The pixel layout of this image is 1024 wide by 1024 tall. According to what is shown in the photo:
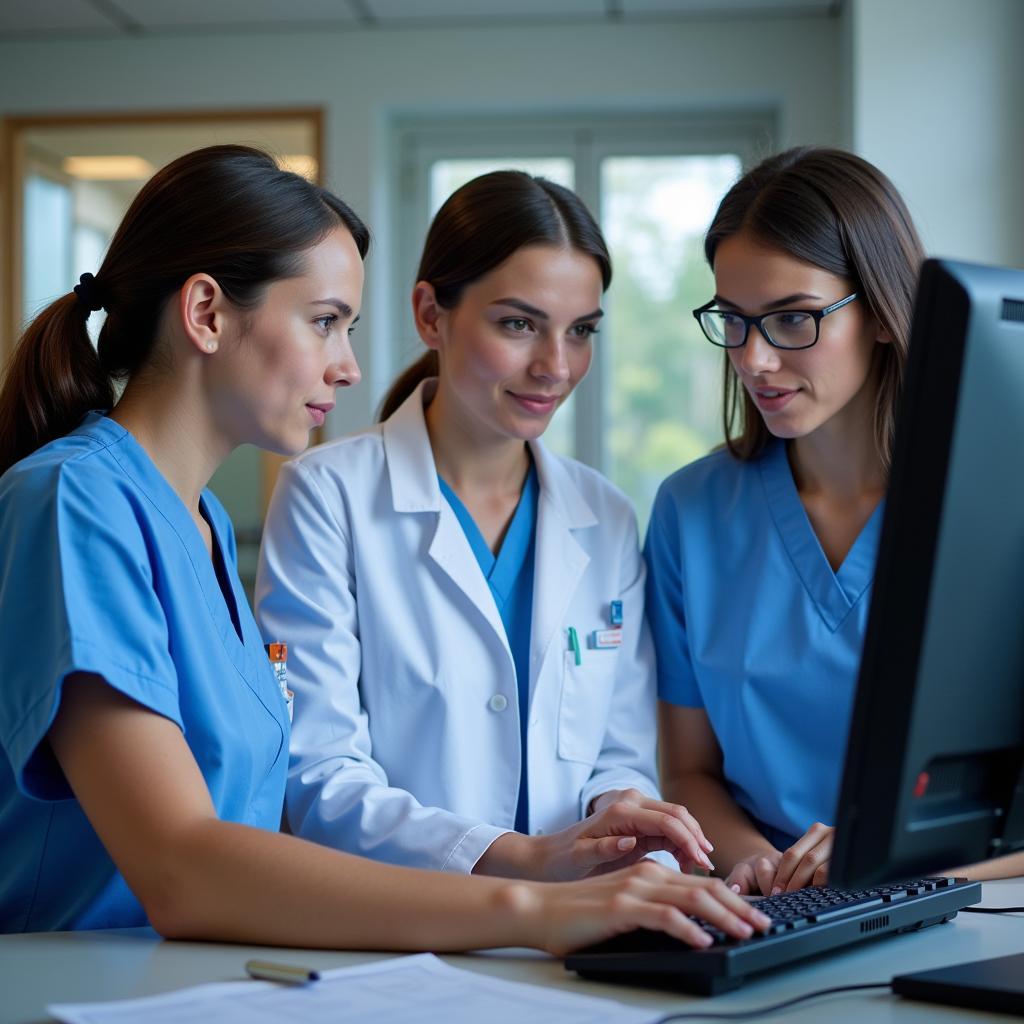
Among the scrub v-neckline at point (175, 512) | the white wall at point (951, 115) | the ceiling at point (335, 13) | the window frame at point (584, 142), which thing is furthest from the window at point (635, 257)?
the scrub v-neckline at point (175, 512)

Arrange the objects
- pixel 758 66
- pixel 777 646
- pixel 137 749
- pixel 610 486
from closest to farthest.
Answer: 1. pixel 137 749
2. pixel 777 646
3. pixel 610 486
4. pixel 758 66

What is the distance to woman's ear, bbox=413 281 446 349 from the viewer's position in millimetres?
1800

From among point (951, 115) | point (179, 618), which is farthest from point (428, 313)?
point (951, 115)

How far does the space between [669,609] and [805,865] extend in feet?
1.92

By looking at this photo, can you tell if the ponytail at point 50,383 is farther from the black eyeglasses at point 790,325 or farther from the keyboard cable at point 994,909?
the keyboard cable at point 994,909

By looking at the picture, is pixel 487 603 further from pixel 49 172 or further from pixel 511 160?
pixel 49 172

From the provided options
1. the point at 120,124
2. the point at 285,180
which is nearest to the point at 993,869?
the point at 285,180

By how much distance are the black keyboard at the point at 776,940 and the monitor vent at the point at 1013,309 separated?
0.45m

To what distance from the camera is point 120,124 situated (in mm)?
4477

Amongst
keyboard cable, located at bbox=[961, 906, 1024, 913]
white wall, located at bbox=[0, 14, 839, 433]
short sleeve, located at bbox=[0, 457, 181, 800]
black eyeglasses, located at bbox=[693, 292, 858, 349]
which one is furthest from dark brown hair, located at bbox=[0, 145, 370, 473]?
white wall, located at bbox=[0, 14, 839, 433]

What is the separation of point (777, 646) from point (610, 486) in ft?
1.28

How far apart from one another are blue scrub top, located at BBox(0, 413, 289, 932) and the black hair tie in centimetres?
15

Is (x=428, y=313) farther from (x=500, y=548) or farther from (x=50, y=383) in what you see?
(x=50, y=383)

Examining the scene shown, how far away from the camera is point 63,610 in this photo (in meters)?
0.98
